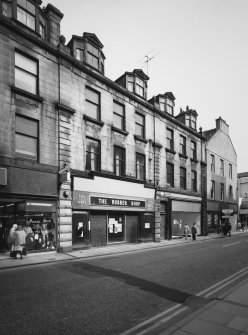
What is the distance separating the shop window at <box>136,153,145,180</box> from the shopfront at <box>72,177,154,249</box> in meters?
1.21

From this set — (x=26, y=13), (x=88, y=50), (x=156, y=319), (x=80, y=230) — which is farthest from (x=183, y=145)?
(x=156, y=319)

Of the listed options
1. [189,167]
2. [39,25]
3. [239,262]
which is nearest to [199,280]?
[239,262]

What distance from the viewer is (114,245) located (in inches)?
765

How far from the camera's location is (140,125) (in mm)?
23172

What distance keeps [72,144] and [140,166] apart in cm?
765

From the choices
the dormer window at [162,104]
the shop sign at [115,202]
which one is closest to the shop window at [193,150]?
the dormer window at [162,104]

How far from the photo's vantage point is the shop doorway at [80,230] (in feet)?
54.3

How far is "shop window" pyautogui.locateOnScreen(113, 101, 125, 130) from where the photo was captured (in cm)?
2092

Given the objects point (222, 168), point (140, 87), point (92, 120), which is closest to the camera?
point (92, 120)

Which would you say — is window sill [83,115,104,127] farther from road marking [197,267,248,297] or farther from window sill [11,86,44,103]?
road marking [197,267,248,297]

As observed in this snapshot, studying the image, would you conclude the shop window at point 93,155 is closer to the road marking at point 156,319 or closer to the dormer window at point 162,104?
the dormer window at point 162,104

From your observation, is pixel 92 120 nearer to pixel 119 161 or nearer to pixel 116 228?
pixel 119 161

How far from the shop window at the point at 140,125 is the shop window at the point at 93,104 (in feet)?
15.1

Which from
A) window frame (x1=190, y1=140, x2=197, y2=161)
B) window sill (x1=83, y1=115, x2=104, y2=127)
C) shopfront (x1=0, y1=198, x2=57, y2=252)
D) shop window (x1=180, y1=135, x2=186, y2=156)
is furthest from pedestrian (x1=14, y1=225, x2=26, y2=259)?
window frame (x1=190, y1=140, x2=197, y2=161)
